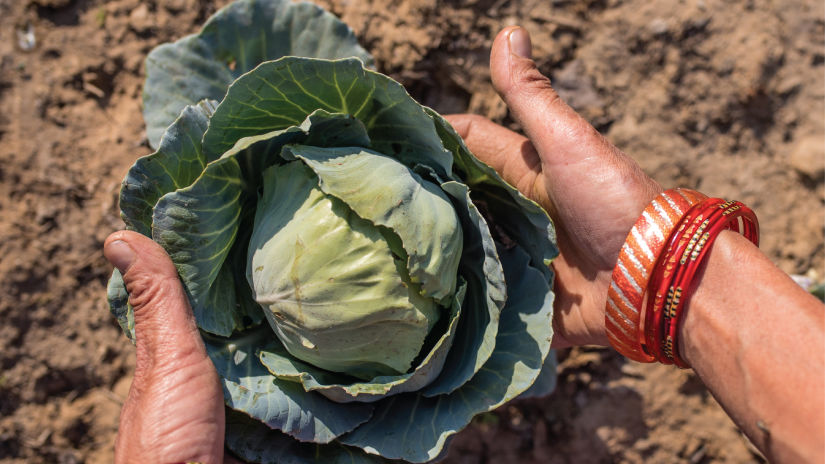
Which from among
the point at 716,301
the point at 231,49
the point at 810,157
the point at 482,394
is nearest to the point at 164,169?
the point at 231,49

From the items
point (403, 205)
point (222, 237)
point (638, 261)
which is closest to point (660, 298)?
point (638, 261)

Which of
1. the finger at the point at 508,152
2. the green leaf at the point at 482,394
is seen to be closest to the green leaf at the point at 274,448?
the green leaf at the point at 482,394

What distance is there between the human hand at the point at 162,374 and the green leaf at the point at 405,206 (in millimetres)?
636

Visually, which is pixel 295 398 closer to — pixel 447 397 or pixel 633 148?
pixel 447 397

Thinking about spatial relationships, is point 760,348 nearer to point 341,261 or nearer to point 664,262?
point 664,262

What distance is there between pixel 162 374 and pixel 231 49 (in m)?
1.52

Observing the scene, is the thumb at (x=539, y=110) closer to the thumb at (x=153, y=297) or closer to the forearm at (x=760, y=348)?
the forearm at (x=760, y=348)

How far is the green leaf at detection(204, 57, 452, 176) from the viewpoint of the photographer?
6.78ft

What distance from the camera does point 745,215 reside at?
2.21m

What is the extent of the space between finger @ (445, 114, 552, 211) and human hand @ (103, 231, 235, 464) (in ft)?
5.07

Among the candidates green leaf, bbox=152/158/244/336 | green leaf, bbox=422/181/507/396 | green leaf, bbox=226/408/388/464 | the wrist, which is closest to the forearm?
the wrist

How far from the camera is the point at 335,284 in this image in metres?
1.98

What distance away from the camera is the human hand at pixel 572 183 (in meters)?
2.32

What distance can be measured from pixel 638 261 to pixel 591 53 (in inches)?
70.6
